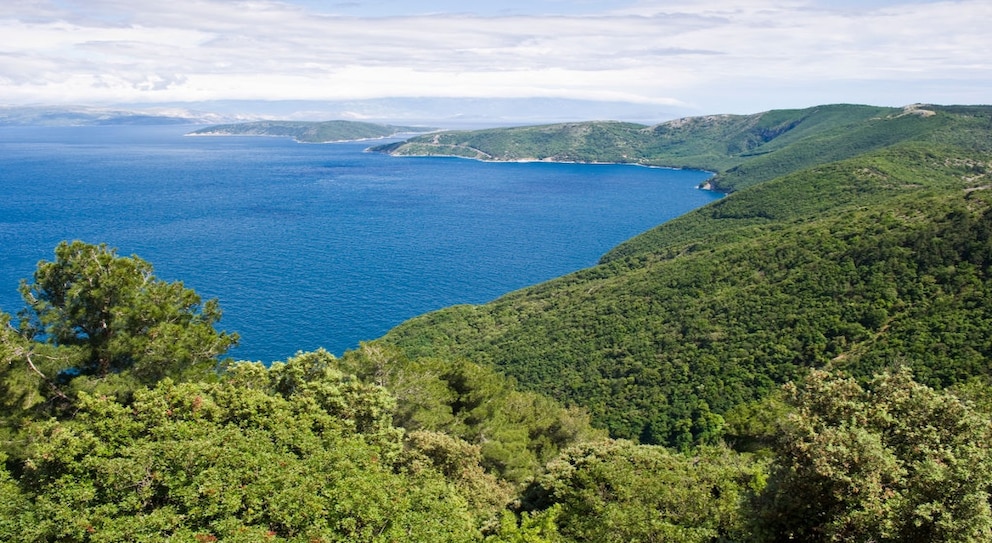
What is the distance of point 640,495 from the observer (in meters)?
20.2

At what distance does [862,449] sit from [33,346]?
29.3 m

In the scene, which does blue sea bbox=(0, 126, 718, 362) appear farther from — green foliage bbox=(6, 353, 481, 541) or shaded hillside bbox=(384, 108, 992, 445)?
green foliage bbox=(6, 353, 481, 541)

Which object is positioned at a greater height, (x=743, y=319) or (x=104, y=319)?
(x=104, y=319)

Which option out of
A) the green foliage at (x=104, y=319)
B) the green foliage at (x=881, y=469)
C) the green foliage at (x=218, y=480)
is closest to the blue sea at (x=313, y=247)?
the green foliage at (x=104, y=319)

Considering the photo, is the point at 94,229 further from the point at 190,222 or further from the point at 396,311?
the point at 396,311

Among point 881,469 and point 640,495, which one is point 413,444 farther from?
point 881,469

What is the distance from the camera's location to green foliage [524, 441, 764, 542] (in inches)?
697

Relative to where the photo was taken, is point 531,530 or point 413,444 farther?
point 413,444

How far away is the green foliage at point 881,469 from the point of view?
12969mm

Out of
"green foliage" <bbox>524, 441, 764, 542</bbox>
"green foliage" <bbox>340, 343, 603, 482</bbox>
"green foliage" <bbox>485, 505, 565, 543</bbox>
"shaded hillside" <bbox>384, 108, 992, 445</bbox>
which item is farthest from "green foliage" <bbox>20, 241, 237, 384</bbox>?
"shaded hillside" <bbox>384, 108, 992, 445</bbox>

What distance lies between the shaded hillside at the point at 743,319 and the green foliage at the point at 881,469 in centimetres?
3977

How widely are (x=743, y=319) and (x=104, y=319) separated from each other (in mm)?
65128

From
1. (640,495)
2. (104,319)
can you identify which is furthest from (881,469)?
(104,319)

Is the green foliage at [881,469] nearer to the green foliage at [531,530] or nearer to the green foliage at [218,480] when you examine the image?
the green foliage at [531,530]
